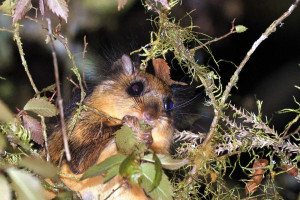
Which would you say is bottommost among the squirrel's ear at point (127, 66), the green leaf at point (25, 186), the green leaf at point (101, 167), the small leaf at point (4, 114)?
the squirrel's ear at point (127, 66)

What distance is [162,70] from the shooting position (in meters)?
2.12

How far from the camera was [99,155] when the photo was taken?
1.95m

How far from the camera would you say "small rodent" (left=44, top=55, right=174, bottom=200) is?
6.30ft

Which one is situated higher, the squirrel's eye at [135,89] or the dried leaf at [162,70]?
the dried leaf at [162,70]

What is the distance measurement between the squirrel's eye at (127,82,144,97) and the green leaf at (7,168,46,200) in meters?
1.40

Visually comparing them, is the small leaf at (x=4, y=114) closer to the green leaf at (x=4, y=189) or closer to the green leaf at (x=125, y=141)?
the green leaf at (x=4, y=189)

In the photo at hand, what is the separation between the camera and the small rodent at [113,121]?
6.30 ft

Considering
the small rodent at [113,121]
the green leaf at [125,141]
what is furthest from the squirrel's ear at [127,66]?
the green leaf at [125,141]

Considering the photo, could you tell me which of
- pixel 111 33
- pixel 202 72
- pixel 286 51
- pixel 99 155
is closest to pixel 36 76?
pixel 111 33

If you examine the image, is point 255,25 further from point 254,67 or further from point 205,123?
point 205,123

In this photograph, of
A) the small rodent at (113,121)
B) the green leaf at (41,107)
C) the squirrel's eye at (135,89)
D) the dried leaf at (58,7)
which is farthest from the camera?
the squirrel's eye at (135,89)

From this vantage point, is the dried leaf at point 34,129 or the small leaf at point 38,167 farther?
the dried leaf at point 34,129

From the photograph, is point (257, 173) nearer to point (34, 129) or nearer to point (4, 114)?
point (34, 129)

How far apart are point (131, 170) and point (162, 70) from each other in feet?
3.99
